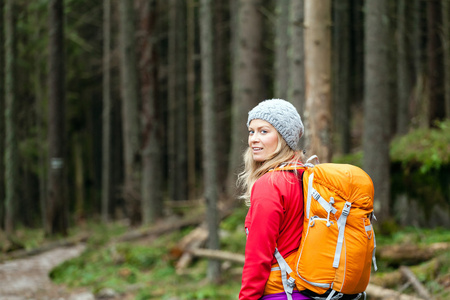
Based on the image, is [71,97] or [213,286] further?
[71,97]

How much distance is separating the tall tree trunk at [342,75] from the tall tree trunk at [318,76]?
11920mm

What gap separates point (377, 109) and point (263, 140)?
7.42 m

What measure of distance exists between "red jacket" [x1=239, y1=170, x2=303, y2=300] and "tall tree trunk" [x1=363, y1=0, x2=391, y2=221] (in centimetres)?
731

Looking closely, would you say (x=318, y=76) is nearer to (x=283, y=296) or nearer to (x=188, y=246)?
(x=283, y=296)

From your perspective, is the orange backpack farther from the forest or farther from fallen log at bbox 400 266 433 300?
the forest

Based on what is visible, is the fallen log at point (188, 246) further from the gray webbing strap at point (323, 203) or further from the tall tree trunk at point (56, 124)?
the gray webbing strap at point (323, 203)

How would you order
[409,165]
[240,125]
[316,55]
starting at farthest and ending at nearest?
[240,125] → [409,165] → [316,55]

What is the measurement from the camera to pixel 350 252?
238 cm

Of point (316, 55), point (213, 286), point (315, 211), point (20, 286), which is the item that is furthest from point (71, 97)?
point (315, 211)

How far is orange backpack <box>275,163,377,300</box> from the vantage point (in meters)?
2.39

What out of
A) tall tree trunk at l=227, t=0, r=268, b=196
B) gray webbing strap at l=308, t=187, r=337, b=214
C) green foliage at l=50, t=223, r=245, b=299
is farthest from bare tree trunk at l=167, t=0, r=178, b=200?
gray webbing strap at l=308, t=187, r=337, b=214

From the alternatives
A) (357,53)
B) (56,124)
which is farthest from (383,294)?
(357,53)

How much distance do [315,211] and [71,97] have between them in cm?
2351

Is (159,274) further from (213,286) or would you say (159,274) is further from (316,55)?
(316,55)
